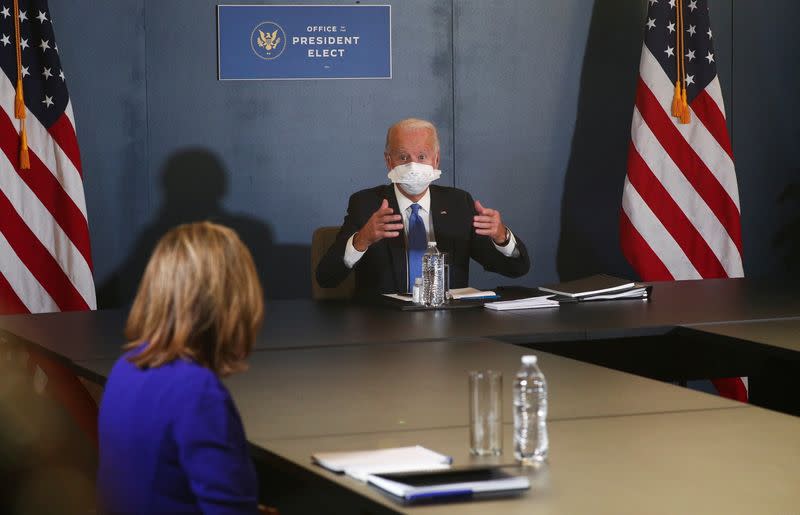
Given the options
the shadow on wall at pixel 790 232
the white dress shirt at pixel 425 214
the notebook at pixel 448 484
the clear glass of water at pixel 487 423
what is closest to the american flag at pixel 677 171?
the shadow on wall at pixel 790 232

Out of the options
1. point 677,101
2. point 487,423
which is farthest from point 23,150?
point 487,423

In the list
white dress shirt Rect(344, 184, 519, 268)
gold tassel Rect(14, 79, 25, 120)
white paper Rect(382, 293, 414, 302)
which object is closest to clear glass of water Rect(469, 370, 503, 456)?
white paper Rect(382, 293, 414, 302)

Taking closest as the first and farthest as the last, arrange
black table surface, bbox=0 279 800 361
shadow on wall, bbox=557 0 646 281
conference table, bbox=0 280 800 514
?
conference table, bbox=0 280 800 514, black table surface, bbox=0 279 800 361, shadow on wall, bbox=557 0 646 281

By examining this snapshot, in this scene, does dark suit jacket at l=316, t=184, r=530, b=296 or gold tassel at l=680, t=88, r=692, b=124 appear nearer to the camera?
dark suit jacket at l=316, t=184, r=530, b=296

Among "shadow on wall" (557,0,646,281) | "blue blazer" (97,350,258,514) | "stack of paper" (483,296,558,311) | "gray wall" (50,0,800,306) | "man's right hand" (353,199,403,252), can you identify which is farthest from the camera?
"shadow on wall" (557,0,646,281)

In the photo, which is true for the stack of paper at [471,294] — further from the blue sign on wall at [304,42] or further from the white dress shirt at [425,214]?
the blue sign on wall at [304,42]

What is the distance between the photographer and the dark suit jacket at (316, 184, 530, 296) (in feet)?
13.8

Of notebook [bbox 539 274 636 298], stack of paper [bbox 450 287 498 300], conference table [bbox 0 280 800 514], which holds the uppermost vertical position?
notebook [bbox 539 274 636 298]

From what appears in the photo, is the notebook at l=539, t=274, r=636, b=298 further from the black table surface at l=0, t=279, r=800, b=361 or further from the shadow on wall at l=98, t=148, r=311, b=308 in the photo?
the shadow on wall at l=98, t=148, r=311, b=308

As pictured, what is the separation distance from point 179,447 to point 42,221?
3.56m

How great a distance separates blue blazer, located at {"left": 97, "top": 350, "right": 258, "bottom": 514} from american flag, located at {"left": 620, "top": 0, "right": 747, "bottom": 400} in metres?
4.01

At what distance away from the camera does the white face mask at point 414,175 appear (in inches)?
167

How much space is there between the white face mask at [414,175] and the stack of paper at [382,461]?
239 centimetres

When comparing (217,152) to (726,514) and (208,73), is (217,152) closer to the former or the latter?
(208,73)
